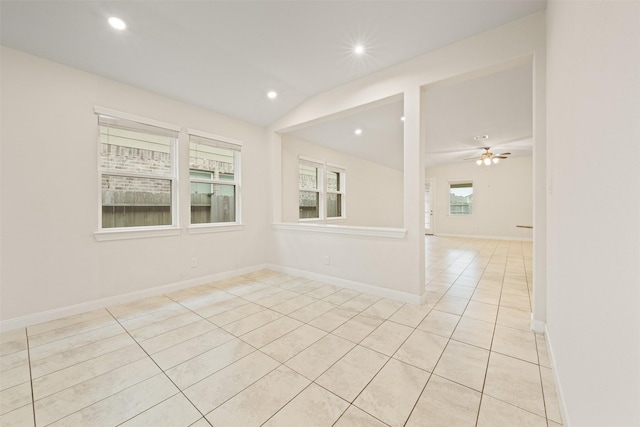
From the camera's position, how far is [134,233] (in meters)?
3.11

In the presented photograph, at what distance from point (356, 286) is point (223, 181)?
2661 millimetres

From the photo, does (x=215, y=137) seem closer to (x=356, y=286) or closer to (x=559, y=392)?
(x=356, y=286)

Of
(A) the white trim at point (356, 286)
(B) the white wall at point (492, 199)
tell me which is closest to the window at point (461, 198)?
(B) the white wall at point (492, 199)

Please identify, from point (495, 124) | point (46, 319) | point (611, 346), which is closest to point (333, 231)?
point (611, 346)

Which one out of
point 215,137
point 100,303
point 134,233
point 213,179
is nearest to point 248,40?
point 215,137

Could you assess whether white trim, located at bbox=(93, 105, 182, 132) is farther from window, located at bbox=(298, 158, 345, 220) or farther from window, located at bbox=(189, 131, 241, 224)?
window, located at bbox=(298, 158, 345, 220)

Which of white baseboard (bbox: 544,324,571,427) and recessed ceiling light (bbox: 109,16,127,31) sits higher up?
recessed ceiling light (bbox: 109,16,127,31)

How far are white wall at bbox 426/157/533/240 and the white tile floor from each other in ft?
21.0

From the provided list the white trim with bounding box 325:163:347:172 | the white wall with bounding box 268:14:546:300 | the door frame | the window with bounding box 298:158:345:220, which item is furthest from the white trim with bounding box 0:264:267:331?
the door frame

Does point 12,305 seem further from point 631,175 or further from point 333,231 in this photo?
point 631,175

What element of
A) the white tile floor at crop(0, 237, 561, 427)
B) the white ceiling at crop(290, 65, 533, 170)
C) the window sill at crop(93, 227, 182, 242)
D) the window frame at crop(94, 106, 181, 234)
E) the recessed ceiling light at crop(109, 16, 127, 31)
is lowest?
the white tile floor at crop(0, 237, 561, 427)

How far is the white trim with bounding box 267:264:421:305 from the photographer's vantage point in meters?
2.98

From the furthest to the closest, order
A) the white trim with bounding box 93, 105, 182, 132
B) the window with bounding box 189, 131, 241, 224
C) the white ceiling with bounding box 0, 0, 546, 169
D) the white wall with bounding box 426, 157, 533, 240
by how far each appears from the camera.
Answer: the white wall with bounding box 426, 157, 533, 240, the window with bounding box 189, 131, 241, 224, the white trim with bounding box 93, 105, 182, 132, the white ceiling with bounding box 0, 0, 546, 169

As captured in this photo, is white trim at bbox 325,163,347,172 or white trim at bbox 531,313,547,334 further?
white trim at bbox 325,163,347,172
